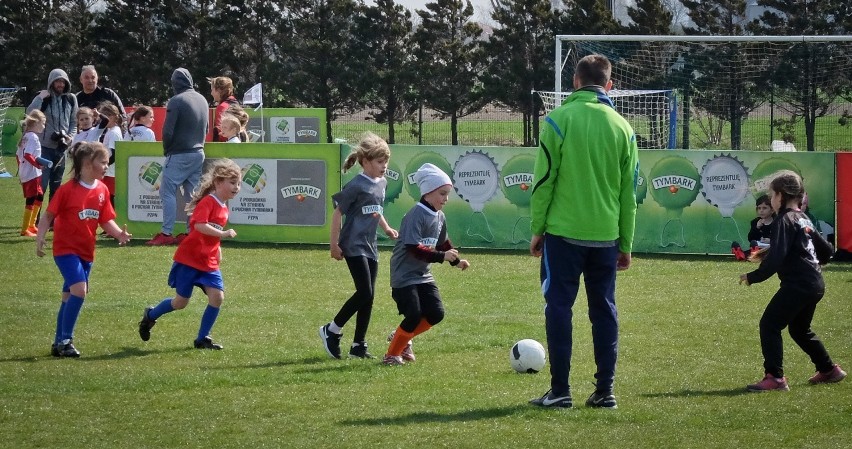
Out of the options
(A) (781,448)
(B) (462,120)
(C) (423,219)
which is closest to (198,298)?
(C) (423,219)

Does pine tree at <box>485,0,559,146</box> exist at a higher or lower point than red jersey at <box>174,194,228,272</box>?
higher

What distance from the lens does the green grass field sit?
602cm

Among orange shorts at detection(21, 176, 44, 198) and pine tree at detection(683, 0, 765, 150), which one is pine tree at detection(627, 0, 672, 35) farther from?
orange shorts at detection(21, 176, 44, 198)

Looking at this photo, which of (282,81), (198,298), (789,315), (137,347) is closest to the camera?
(789,315)

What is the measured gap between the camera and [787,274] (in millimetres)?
7266

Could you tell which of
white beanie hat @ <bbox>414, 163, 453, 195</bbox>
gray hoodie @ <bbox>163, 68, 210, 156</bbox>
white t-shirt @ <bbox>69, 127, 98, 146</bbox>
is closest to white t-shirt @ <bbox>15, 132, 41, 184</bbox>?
white t-shirt @ <bbox>69, 127, 98, 146</bbox>

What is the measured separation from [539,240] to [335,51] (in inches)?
1185

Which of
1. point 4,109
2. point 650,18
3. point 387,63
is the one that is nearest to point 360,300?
point 4,109

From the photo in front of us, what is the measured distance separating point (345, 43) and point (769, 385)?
98.4 feet

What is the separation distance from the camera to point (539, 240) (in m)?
6.43

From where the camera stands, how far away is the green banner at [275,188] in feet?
49.2

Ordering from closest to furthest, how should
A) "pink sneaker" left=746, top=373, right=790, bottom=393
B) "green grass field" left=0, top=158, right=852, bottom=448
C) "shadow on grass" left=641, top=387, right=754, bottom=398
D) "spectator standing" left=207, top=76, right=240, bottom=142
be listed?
"green grass field" left=0, top=158, right=852, bottom=448 → "shadow on grass" left=641, top=387, right=754, bottom=398 → "pink sneaker" left=746, top=373, right=790, bottom=393 → "spectator standing" left=207, top=76, right=240, bottom=142

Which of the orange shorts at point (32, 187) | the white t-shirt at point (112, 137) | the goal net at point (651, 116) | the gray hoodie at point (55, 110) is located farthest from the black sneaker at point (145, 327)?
the goal net at point (651, 116)

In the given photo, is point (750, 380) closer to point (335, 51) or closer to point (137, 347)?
point (137, 347)
